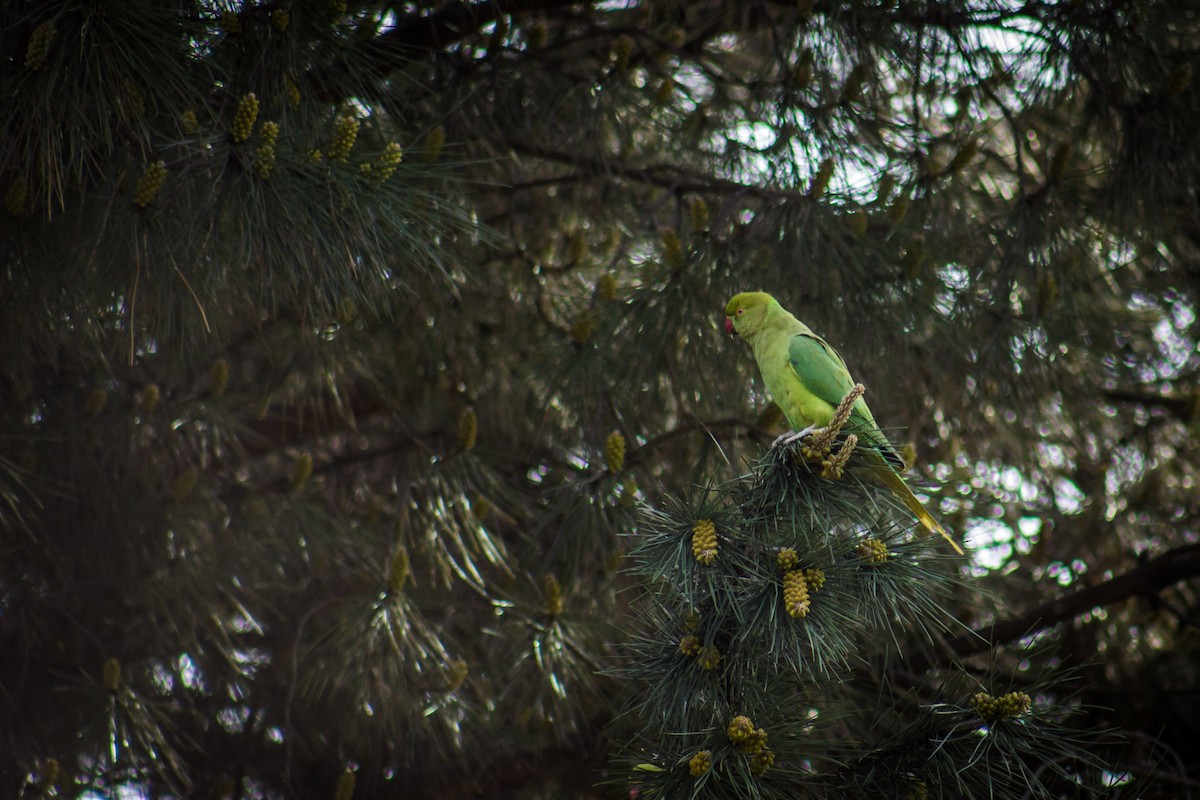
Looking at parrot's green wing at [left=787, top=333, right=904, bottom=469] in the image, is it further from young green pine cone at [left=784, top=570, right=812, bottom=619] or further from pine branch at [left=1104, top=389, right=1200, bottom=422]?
pine branch at [left=1104, top=389, right=1200, bottom=422]

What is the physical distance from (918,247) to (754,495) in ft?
3.37

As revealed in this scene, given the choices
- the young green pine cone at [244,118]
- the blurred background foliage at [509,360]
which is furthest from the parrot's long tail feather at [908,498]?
the young green pine cone at [244,118]

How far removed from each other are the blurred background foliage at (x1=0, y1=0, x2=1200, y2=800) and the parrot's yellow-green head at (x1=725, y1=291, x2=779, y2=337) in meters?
0.16

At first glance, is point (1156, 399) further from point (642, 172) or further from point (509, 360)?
point (509, 360)

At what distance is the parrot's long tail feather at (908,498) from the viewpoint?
5.63ft

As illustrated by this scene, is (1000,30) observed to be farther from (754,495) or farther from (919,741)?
→ (919,741)

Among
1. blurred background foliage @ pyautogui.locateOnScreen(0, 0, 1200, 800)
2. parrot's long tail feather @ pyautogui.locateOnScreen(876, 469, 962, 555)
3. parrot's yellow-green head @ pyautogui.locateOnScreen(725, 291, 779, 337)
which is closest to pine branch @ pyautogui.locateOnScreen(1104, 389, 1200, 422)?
blurred background foliage @ pyautogui.locateOnScreen(0, 0, 1200, 800)

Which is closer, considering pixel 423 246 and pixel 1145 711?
pixel 423 246

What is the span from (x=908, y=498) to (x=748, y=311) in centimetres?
59

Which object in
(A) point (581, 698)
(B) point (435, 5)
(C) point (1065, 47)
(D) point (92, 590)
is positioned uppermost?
(B) point (435, 5)

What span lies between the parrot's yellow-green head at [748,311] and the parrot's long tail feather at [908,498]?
1.78ft

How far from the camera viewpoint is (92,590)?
2508 mm

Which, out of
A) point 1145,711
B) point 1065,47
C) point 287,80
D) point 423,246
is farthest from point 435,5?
point 1145,711

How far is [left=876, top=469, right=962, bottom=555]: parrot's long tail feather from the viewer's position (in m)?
1.71
